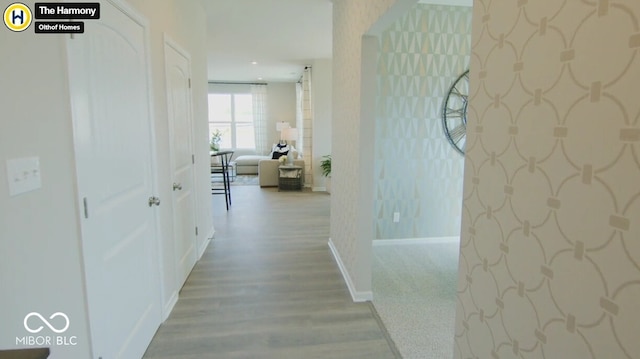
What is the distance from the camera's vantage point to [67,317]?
1.36 metres

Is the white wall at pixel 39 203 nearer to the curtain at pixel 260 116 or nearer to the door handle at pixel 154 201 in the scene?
the door handle at pixel 154 201

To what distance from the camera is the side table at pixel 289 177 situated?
7.54m

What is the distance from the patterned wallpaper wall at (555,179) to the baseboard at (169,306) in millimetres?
2097

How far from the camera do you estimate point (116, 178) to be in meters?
1.76

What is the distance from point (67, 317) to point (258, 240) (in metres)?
2.87

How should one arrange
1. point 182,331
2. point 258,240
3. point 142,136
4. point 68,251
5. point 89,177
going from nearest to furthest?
point 68,251 → point 89,177 → point 142,136 → point 182,331 → point 258,240

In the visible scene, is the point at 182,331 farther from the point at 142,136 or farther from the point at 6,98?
the point at 6,98

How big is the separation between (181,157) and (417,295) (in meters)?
2.31

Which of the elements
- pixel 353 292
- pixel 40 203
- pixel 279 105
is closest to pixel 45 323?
pixel 40 203

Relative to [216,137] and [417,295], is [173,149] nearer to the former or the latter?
[417,295]

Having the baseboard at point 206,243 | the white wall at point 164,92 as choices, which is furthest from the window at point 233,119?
the white wall at point 164,92

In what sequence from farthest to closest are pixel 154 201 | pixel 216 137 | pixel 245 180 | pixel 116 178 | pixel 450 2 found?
pixel 216 137, pixel 245 180, pixel 450 2, pixel 154 201, pixel 116 178

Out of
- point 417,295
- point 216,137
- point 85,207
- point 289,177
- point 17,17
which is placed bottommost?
point 417,295

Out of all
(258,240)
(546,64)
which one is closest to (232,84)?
(258,240)
